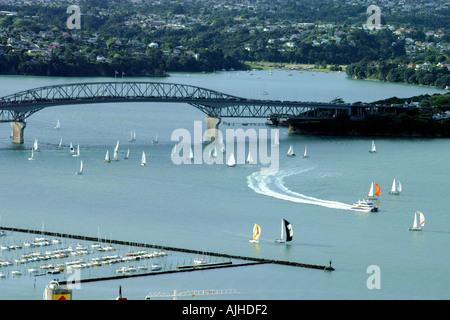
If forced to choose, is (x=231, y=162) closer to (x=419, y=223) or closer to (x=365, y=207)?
(x=365, y=207)

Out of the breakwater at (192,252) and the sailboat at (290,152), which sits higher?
the sailboat at (290,152)

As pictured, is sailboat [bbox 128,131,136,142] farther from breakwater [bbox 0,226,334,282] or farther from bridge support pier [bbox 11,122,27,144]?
breakwater [bbox 0,226,334,282]

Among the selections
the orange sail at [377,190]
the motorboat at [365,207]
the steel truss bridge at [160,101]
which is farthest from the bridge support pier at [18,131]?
the motorboat at [365,207]

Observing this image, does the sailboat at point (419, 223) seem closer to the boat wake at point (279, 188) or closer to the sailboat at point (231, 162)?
the boat wake at point (279, 188)

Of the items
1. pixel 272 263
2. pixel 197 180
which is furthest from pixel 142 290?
pixel 197 180

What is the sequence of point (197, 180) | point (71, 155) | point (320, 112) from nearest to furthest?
point (197, 180) → point (71, 155) → point (320, 112)
